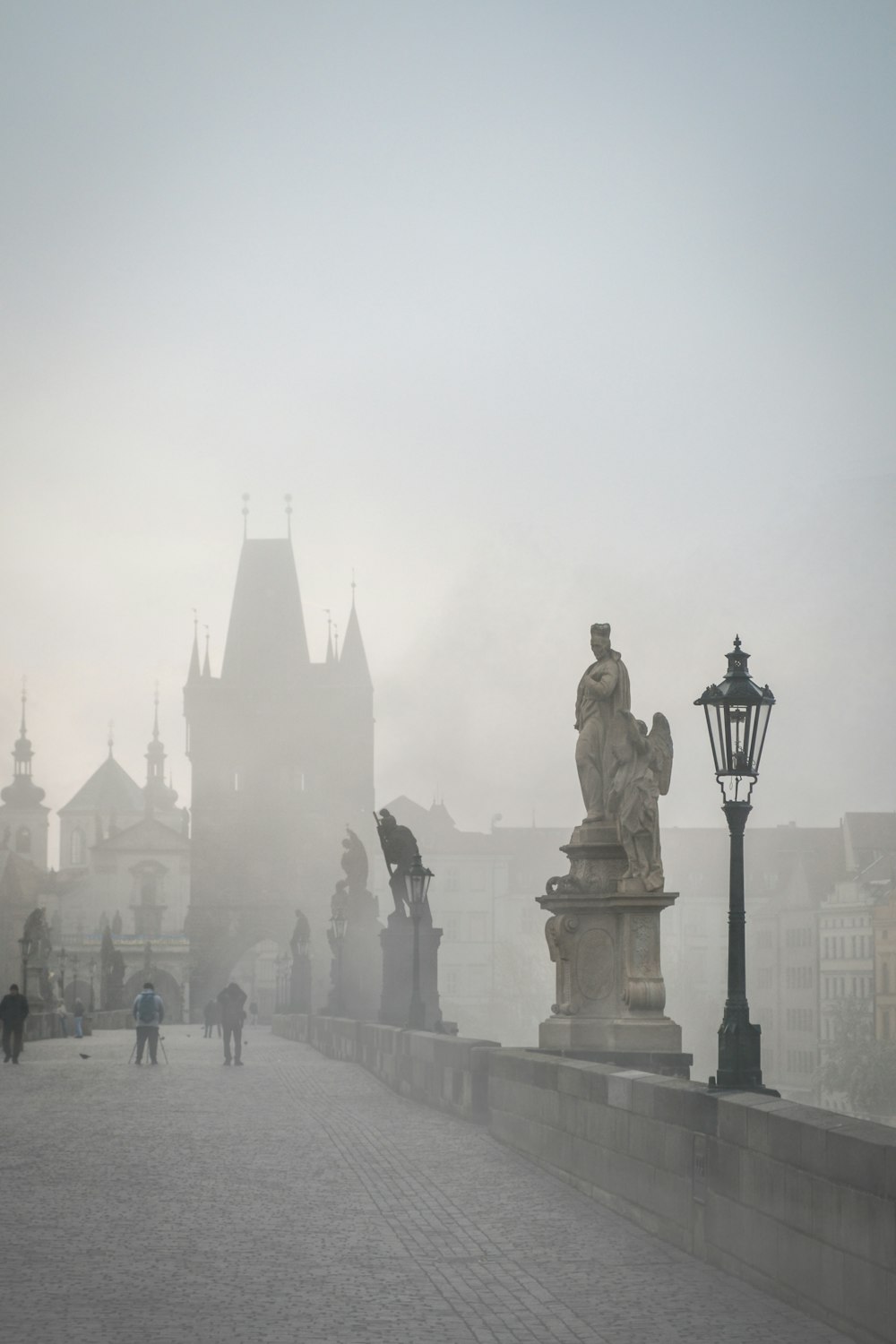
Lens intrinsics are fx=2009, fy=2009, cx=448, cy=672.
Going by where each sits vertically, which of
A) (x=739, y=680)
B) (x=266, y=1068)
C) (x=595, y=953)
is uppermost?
(x=739, y=680)

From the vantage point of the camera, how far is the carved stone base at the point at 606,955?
14391 millimetres

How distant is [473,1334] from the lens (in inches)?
297

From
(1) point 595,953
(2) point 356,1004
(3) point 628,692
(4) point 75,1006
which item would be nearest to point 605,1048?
(1) point 595,953

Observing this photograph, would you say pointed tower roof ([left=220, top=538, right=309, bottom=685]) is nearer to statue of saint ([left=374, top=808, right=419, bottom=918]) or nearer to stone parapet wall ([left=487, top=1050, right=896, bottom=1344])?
statue of saint ([left=374, top=808, right=419, bottom=918])

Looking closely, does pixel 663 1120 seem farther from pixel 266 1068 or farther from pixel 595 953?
pixel 266 1068

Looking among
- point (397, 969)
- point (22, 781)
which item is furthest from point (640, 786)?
point (22, 781)

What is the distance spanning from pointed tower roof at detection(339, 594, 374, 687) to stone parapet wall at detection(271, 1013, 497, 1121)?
77.5 metres

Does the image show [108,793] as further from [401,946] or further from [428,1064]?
[428,1064]

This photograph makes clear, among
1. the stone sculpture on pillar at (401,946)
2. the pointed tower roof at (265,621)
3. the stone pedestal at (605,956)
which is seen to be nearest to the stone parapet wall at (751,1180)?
the stone pedestal at (605,956)

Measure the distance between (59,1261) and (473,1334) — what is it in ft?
8.23

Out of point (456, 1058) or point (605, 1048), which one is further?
point (456, 1058)

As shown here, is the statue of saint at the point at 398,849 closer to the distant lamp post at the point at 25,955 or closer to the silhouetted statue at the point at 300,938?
the distant lamp post at the point at 25,955

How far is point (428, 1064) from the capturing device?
65.0ft

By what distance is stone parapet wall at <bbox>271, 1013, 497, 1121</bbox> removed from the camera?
55.9 ft
